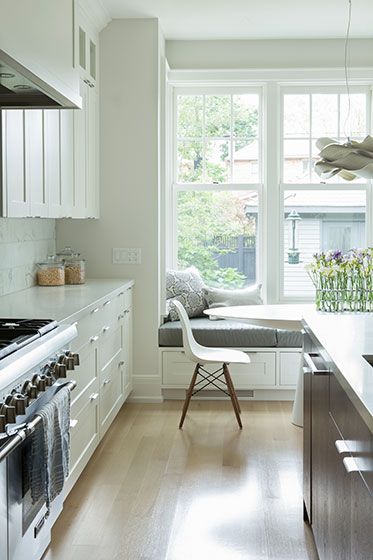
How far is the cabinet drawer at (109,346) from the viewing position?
180 inches

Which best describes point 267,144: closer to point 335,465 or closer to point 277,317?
point 277,317

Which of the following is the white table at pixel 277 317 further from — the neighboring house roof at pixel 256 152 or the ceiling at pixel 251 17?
the ceiling at pixel 251 17

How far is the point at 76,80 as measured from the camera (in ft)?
11.6

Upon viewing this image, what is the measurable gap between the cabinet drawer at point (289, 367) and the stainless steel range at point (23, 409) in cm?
293

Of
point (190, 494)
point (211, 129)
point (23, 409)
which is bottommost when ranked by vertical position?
point (190, 494)

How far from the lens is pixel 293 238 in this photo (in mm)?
6582

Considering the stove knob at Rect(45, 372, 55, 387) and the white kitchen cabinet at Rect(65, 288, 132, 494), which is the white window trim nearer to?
the white kitchen cabinet at Rect(65, 288, 132, 494)

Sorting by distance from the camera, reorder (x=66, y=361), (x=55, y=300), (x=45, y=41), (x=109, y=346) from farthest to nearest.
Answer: (x=109, y=346) < (x=55, y=300) < (x=66, y=361) < (x=45, y=41)

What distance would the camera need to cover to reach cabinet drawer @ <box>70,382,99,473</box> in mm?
3795

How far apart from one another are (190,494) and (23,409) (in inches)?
66.3

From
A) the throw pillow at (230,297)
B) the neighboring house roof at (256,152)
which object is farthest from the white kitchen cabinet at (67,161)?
the neighboring house roof at (256,152)

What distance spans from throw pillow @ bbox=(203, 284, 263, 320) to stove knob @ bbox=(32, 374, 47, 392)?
355 centimetres

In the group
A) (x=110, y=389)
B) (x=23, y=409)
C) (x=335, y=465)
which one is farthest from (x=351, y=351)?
(x=110, y=389)

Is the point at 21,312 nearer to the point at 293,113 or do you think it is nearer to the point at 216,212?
the point at 216,212
